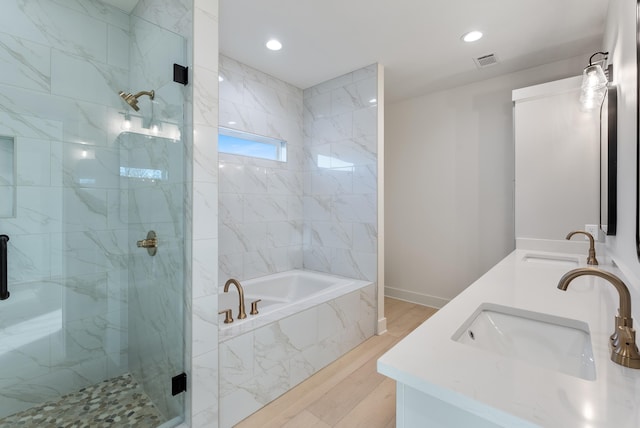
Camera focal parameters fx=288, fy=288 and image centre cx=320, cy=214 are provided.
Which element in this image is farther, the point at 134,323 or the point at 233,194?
the point at 233,194

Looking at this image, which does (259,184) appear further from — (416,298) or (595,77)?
(595,77)

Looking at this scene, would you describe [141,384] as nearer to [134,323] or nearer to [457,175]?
[134,323]

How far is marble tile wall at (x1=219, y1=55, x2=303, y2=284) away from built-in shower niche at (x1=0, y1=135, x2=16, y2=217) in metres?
1.34

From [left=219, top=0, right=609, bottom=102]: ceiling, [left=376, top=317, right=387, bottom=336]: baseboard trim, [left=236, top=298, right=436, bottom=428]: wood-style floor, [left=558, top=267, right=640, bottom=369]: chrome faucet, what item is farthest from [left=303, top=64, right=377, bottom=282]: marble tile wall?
[left=558, top=267, right=640, bottom=369]: chrome faucet

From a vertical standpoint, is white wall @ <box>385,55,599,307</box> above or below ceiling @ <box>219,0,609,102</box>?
below

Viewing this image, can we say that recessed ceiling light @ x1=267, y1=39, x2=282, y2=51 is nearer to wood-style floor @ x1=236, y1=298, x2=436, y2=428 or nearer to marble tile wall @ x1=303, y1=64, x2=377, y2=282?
marble tile wall @ x1=303, y1=64, x2=377, y2=282

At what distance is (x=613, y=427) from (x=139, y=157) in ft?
7.95

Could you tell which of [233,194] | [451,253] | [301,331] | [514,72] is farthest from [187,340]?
[514,72]

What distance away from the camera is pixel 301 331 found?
6.95 feet

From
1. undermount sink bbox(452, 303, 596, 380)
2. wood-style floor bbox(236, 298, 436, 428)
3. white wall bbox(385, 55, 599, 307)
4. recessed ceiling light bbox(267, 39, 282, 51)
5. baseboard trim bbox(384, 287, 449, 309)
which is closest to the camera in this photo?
undermount sink bbox(452, 303, 596, 380)

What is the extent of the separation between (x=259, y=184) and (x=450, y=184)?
88.3 inches

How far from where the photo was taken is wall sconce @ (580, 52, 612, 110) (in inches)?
67.7

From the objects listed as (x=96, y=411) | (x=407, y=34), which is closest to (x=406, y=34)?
(x=407, y=34)

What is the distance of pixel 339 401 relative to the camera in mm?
1897
